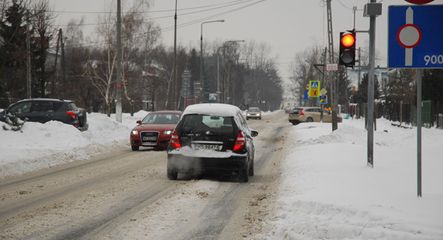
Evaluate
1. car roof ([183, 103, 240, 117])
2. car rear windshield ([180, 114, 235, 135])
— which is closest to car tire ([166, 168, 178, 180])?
car rear windshield ([180, 114, 235, 135])

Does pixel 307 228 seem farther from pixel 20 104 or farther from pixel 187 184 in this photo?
pixel 20 104

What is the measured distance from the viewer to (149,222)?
7609mm

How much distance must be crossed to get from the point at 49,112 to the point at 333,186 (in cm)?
1651

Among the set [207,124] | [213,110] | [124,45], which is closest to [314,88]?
[124,45]

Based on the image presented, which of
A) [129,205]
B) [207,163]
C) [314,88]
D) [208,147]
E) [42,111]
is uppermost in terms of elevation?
[314,88]

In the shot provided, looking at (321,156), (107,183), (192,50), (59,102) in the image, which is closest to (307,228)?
(107,183)

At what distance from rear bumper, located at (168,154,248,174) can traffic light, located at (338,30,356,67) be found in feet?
11.4

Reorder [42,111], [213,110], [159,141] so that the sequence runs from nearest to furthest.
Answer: [213,110] < [159,141] < [42,111]

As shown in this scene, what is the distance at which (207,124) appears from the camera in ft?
40.5

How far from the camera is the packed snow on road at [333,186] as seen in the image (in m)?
6.80

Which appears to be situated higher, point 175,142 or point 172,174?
point 175,142

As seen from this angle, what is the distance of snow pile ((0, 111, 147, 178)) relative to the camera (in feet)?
48.4

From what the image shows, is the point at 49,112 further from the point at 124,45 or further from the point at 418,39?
the point at 124,45

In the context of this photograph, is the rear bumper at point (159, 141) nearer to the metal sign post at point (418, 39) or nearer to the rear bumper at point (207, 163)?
the rear bumper at point (207, 163)
